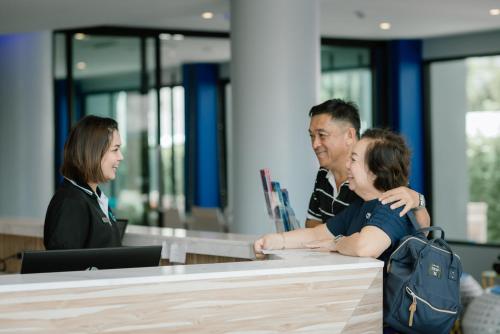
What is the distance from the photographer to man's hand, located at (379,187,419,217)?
296cm

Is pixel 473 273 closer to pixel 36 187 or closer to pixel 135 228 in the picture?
pixel 36 187

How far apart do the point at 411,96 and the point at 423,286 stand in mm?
8549

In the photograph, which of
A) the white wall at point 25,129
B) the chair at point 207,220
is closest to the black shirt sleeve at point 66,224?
the white wall at point 25,129

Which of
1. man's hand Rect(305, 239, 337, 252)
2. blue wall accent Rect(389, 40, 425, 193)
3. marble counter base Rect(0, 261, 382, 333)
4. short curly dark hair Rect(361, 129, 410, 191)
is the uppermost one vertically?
blue wall accent Rect(389, 40, 425, 193)

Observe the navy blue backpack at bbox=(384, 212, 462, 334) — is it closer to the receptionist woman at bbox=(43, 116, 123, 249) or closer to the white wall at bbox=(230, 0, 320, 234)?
the receptionist woman at bbox=(43, 116, 123, 249)

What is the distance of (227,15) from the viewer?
8773 millimetres

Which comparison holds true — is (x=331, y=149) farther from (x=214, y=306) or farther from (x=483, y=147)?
(x=483, y=147)

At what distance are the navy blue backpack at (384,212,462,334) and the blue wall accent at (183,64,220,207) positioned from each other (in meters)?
7.84

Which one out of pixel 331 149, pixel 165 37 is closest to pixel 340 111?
pixel 331 149

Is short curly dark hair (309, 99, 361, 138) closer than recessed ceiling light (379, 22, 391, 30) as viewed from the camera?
Yes

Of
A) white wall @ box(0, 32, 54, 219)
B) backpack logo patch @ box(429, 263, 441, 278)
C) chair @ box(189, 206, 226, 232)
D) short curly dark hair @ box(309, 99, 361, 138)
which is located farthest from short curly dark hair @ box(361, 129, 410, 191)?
chair @ box(189, 206, 226, 232)

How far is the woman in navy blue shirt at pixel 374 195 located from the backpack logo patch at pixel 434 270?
0.52ft

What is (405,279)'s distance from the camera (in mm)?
2869

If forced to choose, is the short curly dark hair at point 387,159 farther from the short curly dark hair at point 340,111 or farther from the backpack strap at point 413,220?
the short curly dark hair at point 340,111
